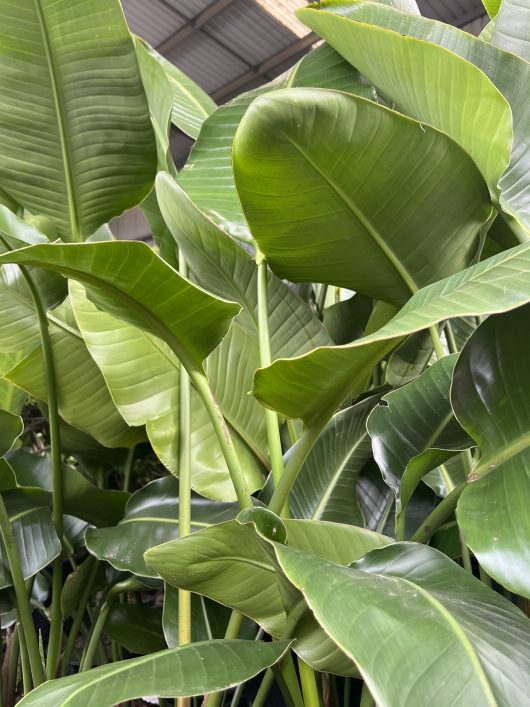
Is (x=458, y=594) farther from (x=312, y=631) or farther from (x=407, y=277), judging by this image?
(x=407, y=277)

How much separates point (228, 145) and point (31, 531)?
594mm

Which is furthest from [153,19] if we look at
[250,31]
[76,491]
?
[76,491]

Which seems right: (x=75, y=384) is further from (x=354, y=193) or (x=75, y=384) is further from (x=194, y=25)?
(x=194, y=25)

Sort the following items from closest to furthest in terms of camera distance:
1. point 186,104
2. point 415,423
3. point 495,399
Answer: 1. point 495,399
2. point 415,423
3. point 186,104

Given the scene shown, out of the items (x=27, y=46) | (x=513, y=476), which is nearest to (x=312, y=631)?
(x=513, y=476)

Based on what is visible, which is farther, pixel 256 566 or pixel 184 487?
pixel 184 487

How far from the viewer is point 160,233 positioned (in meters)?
1.02

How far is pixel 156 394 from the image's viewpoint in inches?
32.8

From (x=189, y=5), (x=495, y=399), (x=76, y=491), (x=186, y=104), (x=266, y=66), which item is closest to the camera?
(x=495, y=399)

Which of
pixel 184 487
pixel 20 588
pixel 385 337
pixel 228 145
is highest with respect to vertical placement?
pixel 228 145

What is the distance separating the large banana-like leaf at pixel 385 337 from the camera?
36 cm

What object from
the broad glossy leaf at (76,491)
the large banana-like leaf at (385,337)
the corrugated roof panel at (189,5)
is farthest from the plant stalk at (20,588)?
the corrugated roof panel at (189,5)

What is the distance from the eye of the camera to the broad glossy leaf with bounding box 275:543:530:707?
32 centimetres

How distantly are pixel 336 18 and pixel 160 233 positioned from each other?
50 cm
